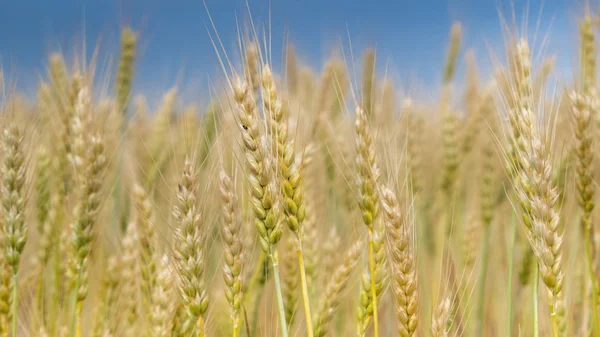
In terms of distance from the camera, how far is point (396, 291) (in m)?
1.45

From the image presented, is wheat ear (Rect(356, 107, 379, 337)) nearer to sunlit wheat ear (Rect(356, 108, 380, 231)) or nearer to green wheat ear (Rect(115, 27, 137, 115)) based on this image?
sunlit wheat ear (Rect(356, 108, 380, 231))

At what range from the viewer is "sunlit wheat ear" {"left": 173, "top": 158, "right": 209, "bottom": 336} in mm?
1441

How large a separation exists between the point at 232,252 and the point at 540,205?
0.82 metres

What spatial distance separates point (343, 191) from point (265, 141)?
1.85 m

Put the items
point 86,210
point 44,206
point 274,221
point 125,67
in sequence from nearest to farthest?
1. point 274,221
2. point 86,210
3. point 44,206
4. point 125,67

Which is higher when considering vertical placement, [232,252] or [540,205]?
[540,205]

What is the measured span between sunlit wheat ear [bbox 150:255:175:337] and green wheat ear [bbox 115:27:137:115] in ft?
7.25

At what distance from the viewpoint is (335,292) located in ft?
6.08

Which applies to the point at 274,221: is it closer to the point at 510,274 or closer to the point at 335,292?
the point at 335,292

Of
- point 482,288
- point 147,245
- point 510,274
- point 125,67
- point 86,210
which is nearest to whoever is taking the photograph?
point 86,210

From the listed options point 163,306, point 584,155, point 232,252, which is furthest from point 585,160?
point 163,306

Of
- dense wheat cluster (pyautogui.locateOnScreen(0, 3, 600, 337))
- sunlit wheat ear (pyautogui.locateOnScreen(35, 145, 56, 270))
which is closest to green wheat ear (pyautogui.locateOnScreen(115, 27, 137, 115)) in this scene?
dense wheat cluster (pyautogui.locateOnScreen(0, 3, 600, 337))

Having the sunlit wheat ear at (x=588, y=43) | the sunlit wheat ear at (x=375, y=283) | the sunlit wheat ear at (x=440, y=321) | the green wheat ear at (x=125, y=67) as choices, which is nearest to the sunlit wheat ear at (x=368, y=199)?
the sunlit wheat ear at (x=375, y=283)

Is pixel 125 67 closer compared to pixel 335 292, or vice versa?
pixel 335 292
